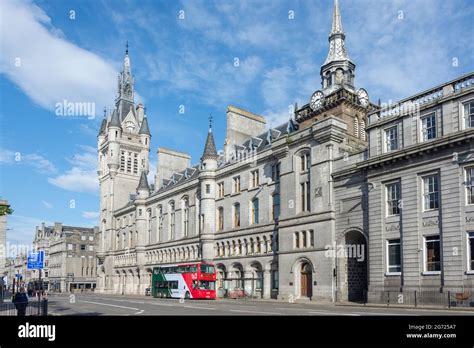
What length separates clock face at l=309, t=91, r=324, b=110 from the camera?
51.2 m

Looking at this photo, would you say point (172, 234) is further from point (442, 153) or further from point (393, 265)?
point (442, 153)

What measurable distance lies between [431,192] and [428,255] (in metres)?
4.35

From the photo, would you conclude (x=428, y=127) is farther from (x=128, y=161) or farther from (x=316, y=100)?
(x=128, y=161)

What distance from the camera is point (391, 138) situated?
→ 37.1 metres

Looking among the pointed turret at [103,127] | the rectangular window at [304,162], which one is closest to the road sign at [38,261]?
the rectangular window at [304,162]

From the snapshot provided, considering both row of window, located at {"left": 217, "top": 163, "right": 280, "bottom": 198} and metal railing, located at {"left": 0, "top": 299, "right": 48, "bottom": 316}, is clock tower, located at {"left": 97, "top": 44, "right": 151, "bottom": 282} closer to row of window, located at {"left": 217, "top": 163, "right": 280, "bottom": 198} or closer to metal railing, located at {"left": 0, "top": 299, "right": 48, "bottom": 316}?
row of window, located at {"left": 217, "top": 163, "right": 280, "bottom": 198}

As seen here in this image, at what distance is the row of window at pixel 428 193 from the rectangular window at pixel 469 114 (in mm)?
2948

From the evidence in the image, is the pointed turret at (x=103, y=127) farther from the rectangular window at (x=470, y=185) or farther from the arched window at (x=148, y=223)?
the rectangular window at (x=470, y=185)

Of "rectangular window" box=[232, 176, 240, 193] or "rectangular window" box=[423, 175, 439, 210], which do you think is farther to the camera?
"rectangular window" box=[232, 176, 240, 193]

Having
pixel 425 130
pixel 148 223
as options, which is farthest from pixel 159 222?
pixel 425 130

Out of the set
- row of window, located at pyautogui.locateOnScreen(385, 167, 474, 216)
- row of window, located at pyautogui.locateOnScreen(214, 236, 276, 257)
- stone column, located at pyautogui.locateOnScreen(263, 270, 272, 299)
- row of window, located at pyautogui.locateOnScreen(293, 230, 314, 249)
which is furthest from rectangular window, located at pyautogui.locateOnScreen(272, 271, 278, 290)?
row of window, located at pyautogui.locateOnScreen(385, 167, 474, 216)

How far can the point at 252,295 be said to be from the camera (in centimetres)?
5181

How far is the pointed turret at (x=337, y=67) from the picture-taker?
51.6 metres

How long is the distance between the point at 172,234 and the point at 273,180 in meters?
26.0
